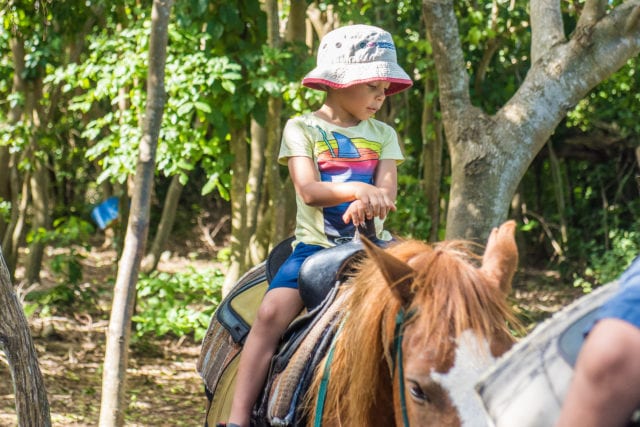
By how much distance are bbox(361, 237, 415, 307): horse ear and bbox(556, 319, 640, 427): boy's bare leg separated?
86 centimetres

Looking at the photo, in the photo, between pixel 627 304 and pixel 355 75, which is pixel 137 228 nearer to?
pixel 355 75

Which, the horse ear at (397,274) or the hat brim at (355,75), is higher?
the hat brim at (355,75)

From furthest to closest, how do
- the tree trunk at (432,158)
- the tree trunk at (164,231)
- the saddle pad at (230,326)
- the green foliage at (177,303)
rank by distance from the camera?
the tree trunk at (164,231) → the tree trunk at (432,158) → the green foliage at (177,303) → the saddle pad at (230,326)

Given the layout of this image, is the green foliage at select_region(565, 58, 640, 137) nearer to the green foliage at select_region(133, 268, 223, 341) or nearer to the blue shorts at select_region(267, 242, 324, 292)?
the green foliage at select_region(133, 268, 223, 341)

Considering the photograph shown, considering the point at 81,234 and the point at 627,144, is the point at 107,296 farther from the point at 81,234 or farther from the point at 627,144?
the point at 627,144

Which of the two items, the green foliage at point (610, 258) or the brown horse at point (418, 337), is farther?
the green foliage at point (610, 258)

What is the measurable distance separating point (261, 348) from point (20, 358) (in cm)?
117

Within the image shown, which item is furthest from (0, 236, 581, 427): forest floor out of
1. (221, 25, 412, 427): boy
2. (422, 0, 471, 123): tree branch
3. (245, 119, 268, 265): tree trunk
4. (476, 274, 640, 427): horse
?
(476, 274, 640, 427): horse

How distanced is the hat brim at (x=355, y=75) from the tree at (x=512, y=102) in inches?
74.3

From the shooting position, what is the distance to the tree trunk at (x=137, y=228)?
4.63 m

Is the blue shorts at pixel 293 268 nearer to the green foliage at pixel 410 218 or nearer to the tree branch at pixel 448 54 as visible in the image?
the tree branch at pixel 448 54

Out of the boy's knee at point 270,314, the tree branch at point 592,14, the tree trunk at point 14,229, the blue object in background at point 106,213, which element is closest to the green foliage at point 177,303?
the blue object in background at point 106,213

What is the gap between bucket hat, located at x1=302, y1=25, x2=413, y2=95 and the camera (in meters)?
3.06

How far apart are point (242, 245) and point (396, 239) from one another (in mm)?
4840
